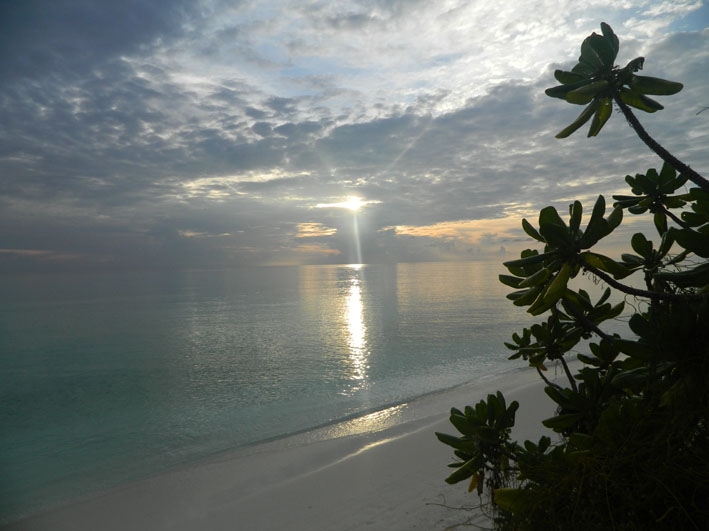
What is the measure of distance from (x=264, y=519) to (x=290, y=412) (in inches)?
284

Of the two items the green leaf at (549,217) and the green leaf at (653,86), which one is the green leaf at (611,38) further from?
the green leaf at (549,217)

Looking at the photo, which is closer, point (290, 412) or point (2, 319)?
point (290, 412)

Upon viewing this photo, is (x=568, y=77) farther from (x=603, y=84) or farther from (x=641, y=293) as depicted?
(x=641, y=293)

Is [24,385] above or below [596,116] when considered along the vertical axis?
below

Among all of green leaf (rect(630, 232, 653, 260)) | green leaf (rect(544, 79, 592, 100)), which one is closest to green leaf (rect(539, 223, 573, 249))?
green leaf (rect(544, 79, 592, 100))

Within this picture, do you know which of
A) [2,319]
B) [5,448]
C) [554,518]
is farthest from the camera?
[2,319]

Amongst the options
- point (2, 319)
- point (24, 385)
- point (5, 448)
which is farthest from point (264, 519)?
point (2, 319)

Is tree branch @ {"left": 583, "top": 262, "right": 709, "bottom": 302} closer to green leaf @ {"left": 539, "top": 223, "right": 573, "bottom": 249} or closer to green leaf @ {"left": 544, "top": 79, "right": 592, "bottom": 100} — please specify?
green leaf @ {"left": 539, "top": 223, "right": 573, "bottom": 249}

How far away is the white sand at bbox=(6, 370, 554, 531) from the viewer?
5402 mm

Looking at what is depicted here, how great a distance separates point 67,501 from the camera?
7.93 metres

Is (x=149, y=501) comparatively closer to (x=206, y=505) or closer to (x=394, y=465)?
(x=206, y=505)

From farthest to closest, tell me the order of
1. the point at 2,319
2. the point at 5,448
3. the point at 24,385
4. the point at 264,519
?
1. the point at 2,319
2. the point at 24,385
3. the point at 5,448
4. the point at 264,519

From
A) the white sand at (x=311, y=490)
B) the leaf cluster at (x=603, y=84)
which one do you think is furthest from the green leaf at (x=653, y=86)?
the white sand at (x=311, y=490)

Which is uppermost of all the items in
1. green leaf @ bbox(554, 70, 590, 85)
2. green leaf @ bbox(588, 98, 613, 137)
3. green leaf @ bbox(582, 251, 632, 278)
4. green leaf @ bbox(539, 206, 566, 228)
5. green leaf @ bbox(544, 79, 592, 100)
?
green leaf @ bbox(554, 70, 590, 85)
